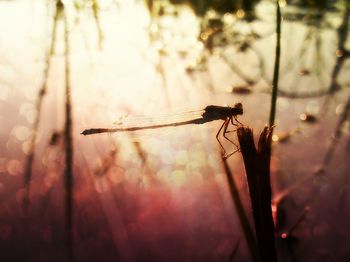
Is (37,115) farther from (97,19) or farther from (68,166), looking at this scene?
(97,19)

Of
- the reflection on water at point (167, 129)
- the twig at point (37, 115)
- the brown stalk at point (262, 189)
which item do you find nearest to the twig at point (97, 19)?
the reflection on water at point (167, 129)

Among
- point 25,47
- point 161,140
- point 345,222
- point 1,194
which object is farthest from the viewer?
point 25,47

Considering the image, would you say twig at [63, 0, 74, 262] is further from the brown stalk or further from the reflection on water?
the brown stalk

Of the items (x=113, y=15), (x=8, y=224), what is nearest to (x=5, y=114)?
(x=8, y=224)

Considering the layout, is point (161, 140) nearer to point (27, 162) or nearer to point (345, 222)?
point (27, 162)

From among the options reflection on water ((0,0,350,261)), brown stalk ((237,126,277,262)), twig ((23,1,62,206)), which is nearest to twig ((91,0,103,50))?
reflection on water ((0,0,350,261))

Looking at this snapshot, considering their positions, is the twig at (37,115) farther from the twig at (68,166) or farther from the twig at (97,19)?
the twig at (97,19)
